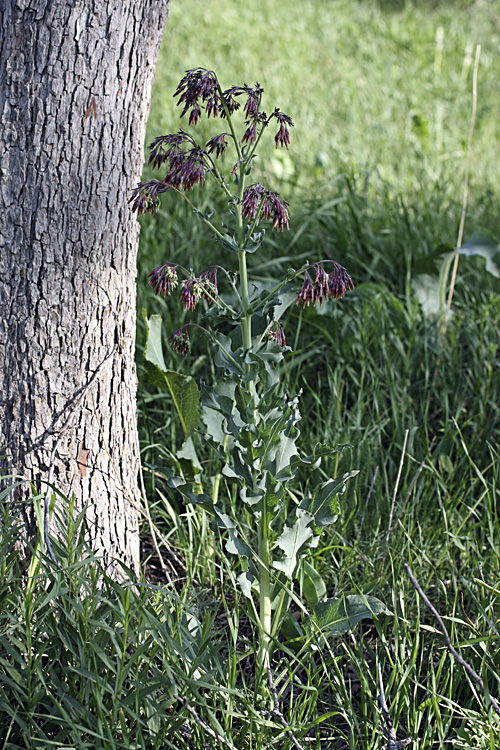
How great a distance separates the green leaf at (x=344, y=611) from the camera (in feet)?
5.24

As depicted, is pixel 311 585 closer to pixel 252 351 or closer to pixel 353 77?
pixel 252 351

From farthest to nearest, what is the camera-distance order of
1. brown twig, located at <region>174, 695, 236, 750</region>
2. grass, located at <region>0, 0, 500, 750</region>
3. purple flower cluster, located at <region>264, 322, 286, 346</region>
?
1. purple flower cluster, located at <region>264, 322, 286, 346</region>
2. grass, located at <region>0, 0, 500, 750</region>
3. brown twig, located at <region>174, 695, 236, 750</region>

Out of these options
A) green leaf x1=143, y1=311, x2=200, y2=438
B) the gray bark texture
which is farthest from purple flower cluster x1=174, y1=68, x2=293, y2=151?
green leaf x1=143, y1=311, x2=200, y2=438

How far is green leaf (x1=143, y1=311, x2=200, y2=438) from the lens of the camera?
1.89 meters

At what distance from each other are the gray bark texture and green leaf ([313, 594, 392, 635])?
2.06 feet

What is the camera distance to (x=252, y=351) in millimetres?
1497

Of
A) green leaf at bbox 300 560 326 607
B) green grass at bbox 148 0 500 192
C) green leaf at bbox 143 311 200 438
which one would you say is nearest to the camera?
green leaf at bbox 300 560 326 607

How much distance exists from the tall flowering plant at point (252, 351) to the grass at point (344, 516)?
0.16 m

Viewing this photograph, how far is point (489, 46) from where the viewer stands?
7.10 meters

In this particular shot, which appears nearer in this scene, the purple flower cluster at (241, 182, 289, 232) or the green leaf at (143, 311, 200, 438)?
the purple flower cluster at (241, 182, 289, 232)

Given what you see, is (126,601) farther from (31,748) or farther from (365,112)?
(365,112)

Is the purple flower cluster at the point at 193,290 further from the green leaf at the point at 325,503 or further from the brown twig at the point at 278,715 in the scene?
the brown twig at the point at 278,715

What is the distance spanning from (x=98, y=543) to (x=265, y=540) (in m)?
0.54

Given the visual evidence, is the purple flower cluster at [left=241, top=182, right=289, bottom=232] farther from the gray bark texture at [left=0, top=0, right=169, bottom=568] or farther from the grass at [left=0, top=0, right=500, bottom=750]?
the grass at [left=0, top=0, right=500, bottom=750]
